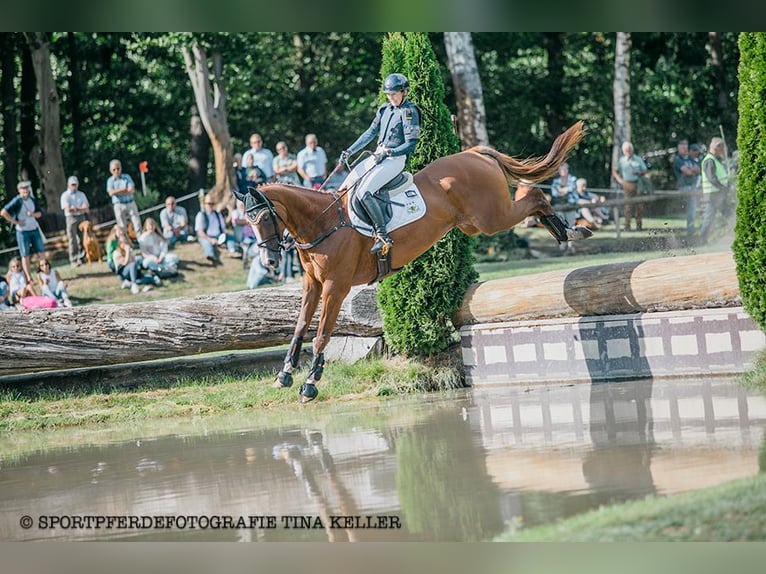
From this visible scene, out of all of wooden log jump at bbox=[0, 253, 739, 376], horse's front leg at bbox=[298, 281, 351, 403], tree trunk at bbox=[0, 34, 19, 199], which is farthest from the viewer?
tree trunk at bbox=[0, 34, 19, 199]

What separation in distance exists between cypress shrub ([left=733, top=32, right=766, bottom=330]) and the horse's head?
4149 mm

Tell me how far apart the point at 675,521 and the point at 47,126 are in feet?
67.6

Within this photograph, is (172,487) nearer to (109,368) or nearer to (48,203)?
(109,368)

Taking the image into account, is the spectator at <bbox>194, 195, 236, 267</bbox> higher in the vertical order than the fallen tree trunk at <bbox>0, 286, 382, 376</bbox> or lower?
higher

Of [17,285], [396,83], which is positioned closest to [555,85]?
[17,285]

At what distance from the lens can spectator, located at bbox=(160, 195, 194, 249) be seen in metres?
19.3

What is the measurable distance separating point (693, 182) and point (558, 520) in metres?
15.3

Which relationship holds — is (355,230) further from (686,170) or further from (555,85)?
(555,85)

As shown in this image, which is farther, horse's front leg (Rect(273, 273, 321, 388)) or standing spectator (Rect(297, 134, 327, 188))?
standing spectator (Rect(297, 134, 327, 188))

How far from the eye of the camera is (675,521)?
17.8 ft

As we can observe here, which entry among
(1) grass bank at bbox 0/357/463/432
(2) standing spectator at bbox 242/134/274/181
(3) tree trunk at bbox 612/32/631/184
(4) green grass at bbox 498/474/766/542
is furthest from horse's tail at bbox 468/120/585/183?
(3) tree trunk at bbox 612/32/631/184

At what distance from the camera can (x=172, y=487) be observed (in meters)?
7.57

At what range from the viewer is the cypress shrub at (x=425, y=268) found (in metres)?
11.6

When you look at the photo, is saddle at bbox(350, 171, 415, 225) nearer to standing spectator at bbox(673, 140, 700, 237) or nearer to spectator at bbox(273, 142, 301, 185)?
spectator at bbox(273, 142, 301, 185)
